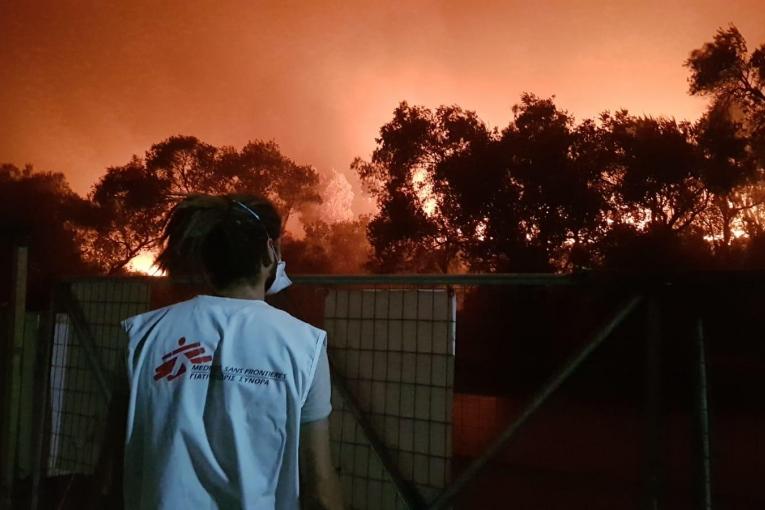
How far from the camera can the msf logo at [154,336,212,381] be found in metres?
1.71

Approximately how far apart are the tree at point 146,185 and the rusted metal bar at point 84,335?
92.1 ft

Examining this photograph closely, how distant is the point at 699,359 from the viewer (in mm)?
2471

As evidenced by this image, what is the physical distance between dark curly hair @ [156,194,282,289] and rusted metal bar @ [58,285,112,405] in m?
2.94

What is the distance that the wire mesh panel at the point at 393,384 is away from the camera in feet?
10.1

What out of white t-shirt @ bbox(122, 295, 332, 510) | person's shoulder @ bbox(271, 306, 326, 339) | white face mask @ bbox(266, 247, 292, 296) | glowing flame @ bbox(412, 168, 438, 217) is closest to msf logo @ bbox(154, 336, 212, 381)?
white t-shirt @ bbox(122, 295, 332, 510)

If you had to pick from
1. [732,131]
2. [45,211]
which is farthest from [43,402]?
[45,211]

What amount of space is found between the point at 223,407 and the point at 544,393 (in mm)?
1458

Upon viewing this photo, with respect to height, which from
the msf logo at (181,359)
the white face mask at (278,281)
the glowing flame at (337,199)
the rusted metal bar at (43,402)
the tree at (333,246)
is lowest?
the rusted metal bar at (43,402)

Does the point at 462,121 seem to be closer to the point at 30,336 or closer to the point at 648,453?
the point at 30,336

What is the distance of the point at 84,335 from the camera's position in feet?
15.8

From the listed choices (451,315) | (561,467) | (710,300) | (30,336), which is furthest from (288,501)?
(561,467)

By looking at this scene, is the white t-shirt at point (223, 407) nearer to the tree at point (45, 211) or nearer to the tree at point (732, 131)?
the tree at point (732, 131)

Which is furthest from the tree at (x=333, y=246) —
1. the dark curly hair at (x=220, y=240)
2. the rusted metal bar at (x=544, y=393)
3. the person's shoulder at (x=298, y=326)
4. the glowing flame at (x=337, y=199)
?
the person's shoulder at (x=298, y=326)

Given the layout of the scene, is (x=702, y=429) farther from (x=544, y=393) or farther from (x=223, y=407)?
(x=223, y=407)
